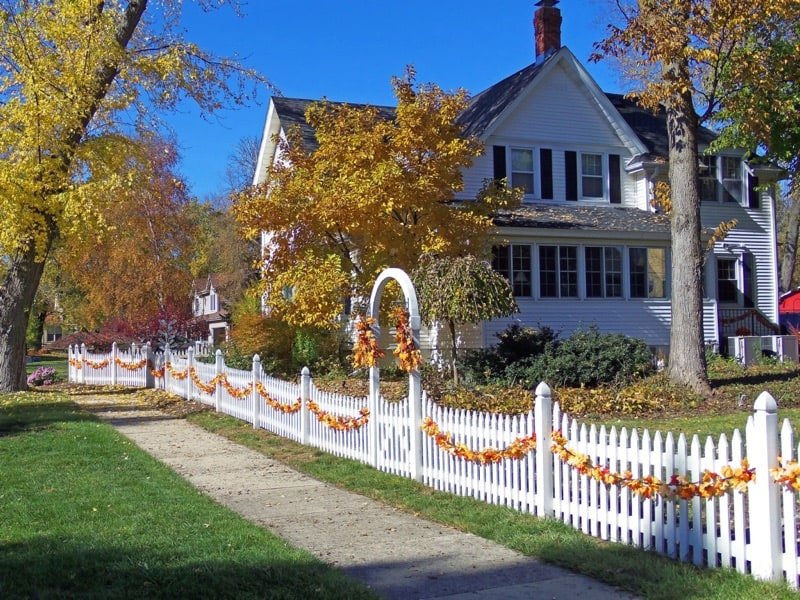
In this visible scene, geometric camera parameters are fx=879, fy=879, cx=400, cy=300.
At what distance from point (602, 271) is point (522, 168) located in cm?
361

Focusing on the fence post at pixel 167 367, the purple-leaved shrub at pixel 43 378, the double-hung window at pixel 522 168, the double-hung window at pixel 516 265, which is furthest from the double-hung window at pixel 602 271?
the purple-leaved shrub at pixel 43 378

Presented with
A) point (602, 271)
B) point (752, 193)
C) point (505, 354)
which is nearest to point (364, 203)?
point (505, 354)

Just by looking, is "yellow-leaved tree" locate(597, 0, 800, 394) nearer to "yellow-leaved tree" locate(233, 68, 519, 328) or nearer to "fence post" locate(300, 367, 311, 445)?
"yellow-leaved tree" locate(233, 68, 519, 328)

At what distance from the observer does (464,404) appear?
14.0 m

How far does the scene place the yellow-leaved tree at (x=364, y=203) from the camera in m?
17.8

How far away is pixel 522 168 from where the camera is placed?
961 inches

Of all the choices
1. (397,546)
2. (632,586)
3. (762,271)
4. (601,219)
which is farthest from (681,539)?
(762,271)

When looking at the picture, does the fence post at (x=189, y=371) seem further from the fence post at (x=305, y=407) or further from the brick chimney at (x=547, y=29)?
the brick chimney at (x=547, y=29)

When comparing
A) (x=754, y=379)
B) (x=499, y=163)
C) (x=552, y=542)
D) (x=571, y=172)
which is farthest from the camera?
(x=571, y=172)

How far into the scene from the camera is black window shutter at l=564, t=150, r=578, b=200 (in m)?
24.9

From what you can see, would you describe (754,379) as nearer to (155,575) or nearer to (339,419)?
(339,419)

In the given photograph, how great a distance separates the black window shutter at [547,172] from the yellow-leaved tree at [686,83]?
7.41 m

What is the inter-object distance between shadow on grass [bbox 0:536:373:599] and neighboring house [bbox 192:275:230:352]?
111ft

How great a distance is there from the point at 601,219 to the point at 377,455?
15.2m
